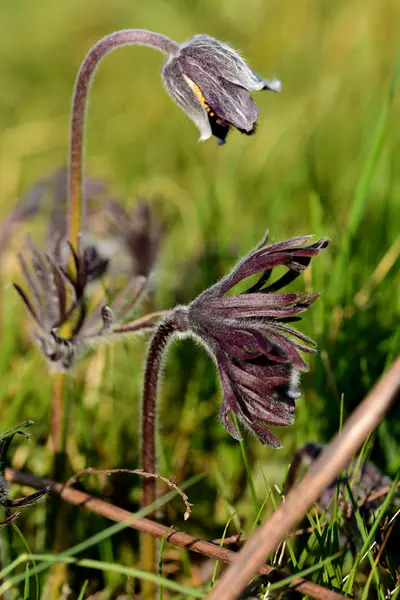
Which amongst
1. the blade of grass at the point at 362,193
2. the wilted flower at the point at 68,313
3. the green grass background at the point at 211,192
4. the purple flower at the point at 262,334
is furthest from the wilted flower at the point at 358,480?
the blade of grass at the point at 362,193

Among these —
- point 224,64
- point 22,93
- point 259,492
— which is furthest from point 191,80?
point 22,93

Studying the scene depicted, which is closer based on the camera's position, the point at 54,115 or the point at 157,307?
the point at 157,307

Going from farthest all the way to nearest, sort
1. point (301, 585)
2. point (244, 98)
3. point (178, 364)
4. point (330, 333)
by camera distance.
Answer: point (178, 364), point (330, 333), point (244, 98), point (301, 585)

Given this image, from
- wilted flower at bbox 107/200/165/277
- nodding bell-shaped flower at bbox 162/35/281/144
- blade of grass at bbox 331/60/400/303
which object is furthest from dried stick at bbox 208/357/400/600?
wilted flower at bbox 107/200/165/277

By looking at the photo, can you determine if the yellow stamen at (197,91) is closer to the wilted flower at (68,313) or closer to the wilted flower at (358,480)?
the wilted flower at (68,313)

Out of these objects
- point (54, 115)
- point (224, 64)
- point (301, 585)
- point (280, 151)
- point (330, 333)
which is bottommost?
point (301, 585)

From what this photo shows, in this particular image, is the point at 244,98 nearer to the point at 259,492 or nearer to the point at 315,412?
the point at 315,412

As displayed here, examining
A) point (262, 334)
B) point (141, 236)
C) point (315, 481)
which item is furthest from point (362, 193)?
point (315, 481)
